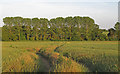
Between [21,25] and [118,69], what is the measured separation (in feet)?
211

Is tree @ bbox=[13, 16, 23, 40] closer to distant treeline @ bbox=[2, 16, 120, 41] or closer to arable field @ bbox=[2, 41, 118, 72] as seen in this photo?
distant treeline @ bbox=[2, 16, 120, 41]

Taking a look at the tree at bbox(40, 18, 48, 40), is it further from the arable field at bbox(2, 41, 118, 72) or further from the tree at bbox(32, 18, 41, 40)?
the arable field at bbox(2, 41, 118, 72)

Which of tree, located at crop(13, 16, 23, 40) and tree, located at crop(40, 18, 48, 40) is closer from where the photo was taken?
tree, located at crop(40, 18, 48, 40)

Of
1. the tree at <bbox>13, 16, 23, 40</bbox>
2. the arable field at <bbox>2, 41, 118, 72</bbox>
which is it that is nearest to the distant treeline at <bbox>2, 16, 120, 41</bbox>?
the tree at <bbox>13, 16, 23, 40</bbox>

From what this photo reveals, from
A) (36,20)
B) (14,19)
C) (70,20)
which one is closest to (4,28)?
(14,19)

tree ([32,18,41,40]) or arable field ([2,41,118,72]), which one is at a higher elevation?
tree ([32,18,41,40])

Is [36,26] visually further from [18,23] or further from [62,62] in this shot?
[62,62]

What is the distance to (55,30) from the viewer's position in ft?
208

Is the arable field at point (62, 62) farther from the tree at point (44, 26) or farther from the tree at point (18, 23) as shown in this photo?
the tree at point (18, 23)

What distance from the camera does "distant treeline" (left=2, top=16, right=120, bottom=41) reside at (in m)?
62.1

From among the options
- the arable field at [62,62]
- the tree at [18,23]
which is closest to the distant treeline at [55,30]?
the tree at [18,23]

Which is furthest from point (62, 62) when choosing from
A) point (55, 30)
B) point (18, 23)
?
point (18, 23)

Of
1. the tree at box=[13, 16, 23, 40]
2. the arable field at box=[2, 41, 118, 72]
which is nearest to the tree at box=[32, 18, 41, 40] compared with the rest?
the tree at box=[13, 16, 23, 40]

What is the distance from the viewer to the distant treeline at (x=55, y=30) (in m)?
62.1
